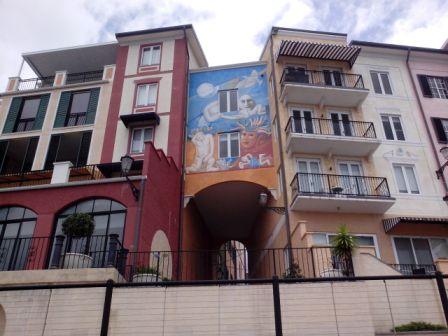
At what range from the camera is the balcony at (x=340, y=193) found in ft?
60.2

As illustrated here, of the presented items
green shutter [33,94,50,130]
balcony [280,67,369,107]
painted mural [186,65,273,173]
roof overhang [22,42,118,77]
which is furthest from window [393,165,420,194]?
green shutter [33,94,50,130]

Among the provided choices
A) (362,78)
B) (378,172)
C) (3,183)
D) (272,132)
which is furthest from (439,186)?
(3,183)

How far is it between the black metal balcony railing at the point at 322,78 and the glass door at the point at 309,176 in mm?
4371

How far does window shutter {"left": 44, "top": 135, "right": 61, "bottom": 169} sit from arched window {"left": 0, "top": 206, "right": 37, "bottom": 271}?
5260 millimetres

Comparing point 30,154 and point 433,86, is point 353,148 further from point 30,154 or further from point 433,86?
point 30,154

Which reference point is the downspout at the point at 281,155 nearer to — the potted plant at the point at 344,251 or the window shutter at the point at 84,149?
the potted plant at the point at 344,251

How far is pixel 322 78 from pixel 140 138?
1029 cm

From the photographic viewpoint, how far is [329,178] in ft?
64.6

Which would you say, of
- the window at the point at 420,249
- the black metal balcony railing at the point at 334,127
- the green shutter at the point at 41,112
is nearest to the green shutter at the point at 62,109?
the green shutter at the point at 41,112

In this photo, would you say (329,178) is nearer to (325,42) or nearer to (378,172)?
(378,172)

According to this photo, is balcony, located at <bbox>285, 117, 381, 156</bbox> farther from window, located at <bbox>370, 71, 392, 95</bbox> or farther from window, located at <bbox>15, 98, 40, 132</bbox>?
window, located at <bbox>15, 98, 40, 132</bbox>

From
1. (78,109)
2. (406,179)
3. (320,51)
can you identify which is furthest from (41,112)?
(406,179)

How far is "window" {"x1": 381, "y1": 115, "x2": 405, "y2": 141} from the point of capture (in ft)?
72.2

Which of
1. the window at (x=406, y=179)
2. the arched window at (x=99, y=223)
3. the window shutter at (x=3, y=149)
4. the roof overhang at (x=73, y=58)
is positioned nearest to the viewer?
the arched window at (x=99, y=223)
